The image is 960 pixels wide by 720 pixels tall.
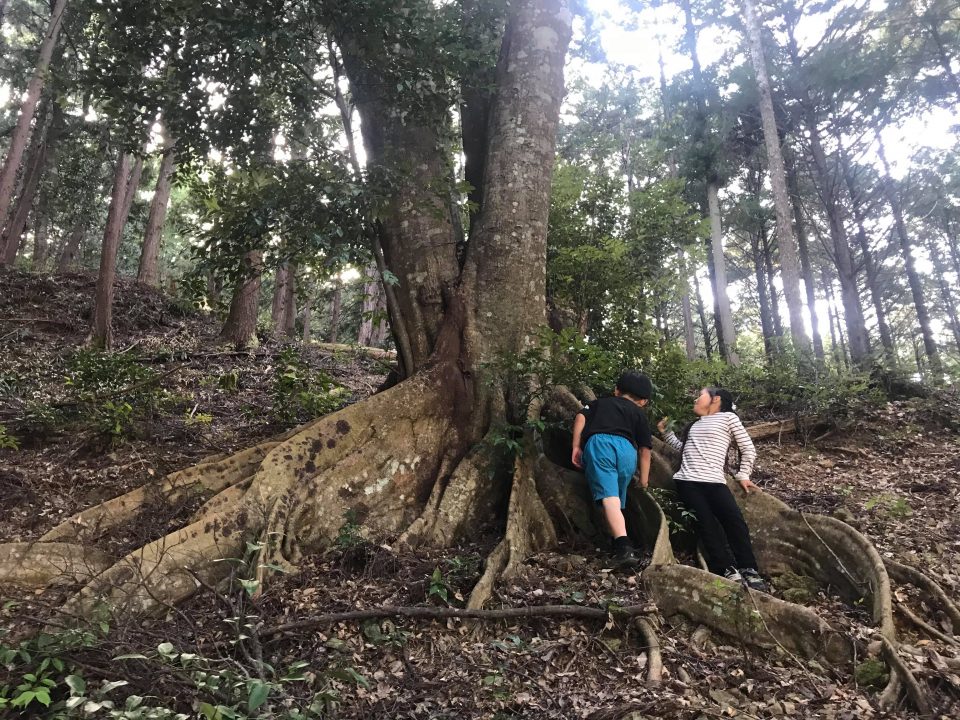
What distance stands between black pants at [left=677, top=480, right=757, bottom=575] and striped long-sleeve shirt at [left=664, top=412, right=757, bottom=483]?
95 mm

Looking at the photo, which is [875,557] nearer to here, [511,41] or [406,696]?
[406,696]

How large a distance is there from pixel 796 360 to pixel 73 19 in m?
17.0

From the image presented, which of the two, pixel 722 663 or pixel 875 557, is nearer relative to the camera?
pixel 722 663

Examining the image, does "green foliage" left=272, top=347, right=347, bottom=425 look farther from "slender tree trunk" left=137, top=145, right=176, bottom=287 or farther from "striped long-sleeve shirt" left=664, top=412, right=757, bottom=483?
"slender tree trunk" left=137, top=145, right=176, bottom=287

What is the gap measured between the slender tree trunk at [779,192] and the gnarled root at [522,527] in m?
10.8

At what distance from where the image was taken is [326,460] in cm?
495

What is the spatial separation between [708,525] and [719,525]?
9cm

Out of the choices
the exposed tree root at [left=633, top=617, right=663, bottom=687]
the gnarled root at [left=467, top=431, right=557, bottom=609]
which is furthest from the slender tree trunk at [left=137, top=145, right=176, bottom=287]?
the exposed tree root at [left=633, top=617, right=663, bottom=687]

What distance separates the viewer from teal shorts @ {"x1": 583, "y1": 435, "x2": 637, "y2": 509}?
4707 millimetres

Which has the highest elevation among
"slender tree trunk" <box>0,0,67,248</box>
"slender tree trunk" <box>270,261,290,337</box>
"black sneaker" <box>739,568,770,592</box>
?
"slender tree trunk" <box>0,0,67,248</box>

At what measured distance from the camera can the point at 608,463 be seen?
4.77 metres

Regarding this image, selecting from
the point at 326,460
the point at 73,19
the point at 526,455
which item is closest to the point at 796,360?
the point at 526,455

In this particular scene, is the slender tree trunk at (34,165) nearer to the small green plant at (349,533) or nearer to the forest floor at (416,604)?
the forest floor at (416,604)

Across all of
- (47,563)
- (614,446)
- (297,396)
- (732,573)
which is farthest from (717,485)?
(47,563)
